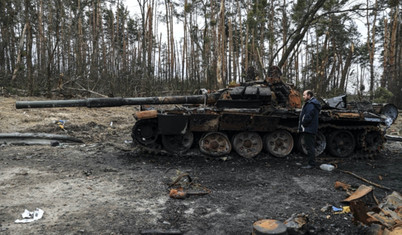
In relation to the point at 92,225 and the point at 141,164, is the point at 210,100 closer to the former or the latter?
the point at 141,164

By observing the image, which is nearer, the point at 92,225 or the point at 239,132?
the point at 92,225

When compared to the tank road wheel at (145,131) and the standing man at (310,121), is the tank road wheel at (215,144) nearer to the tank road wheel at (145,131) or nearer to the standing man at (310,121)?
the tank road wheel at (145,131)

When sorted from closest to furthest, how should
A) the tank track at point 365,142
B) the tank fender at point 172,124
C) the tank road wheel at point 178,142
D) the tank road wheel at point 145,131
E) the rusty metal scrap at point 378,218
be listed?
1. the rusty metal scrap at point 378,218
2. the tank fender at point 172,124
3. the tank road wheel at point 145,131
4. the tank road wheel at point 178,142
5. the tank track at point 365,142

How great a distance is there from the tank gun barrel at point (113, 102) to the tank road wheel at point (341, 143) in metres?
3.33

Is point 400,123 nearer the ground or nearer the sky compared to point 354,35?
nearer the ground

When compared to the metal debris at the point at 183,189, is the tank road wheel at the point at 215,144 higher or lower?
higher

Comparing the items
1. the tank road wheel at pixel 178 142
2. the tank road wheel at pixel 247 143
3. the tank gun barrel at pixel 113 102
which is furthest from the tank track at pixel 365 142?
the tank road wheel at pixel 178 142

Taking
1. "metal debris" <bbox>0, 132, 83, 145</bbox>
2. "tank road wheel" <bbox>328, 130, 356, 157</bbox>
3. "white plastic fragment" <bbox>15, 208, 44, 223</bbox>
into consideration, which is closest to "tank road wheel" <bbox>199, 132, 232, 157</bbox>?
"tank road wheel" <bbox>328, 130, 356, 157</bbox>

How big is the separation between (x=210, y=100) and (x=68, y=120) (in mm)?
6574

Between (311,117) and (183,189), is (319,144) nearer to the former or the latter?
(311,117)

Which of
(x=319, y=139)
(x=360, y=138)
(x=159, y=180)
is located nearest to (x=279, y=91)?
(x=319, y=139)

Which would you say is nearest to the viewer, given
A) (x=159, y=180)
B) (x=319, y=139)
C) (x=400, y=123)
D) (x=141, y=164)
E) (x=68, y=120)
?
(x=159, y=180)

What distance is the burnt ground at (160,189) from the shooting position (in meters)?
3.63

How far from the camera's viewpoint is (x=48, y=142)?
8352 millimetres
